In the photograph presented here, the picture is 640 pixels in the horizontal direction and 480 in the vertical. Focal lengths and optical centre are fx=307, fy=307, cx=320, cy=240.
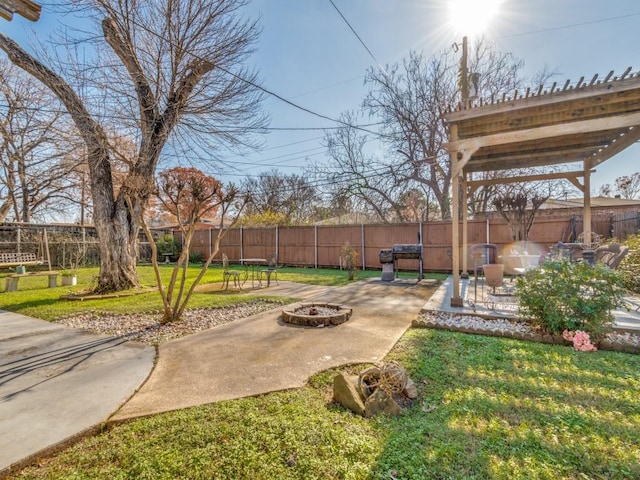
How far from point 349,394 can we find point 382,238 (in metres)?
9.79

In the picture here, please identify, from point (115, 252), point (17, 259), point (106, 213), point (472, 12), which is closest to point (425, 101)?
point (472, 12)

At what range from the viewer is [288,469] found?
1528 millimetres

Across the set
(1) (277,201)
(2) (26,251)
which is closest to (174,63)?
(2) (26,251)

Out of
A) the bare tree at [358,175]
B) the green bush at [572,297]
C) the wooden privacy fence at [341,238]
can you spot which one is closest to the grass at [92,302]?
the green bush at [572,297]

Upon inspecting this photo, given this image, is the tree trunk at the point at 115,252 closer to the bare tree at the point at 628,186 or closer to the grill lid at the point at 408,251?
the grill lid at the point at 408,251

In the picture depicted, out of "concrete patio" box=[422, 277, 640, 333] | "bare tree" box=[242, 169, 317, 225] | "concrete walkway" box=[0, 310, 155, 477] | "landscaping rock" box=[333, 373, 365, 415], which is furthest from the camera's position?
"bare tree" box=[242, 169, 317, 225]

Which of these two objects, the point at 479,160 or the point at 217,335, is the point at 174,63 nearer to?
the point at 217,335

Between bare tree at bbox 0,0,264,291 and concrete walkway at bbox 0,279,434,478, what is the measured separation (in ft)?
9.18

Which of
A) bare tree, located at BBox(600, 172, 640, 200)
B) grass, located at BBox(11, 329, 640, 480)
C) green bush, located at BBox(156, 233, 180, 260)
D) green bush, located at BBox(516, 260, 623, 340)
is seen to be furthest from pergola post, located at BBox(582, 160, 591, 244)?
bare tree, located at BBox(600, 172, 640, 200)

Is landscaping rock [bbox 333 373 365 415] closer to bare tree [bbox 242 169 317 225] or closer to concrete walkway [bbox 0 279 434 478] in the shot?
concrete walkway [bbox 0 279 434 478]

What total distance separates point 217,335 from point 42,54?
6.03 m

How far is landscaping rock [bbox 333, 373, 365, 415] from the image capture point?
6.88 ft

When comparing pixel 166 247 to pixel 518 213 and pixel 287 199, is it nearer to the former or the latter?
pixel 287 199

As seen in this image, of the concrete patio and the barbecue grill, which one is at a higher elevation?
the barbecue grill
